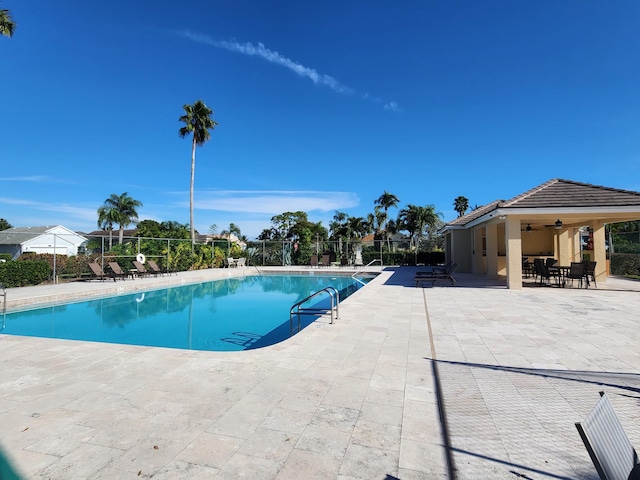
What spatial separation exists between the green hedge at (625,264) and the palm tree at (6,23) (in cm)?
2599

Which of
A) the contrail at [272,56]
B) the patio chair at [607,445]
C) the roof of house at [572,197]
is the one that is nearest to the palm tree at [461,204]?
the contrail at [272,56]

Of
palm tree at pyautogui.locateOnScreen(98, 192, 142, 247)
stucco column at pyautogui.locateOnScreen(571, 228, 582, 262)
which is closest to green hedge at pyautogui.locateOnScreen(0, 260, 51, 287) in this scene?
stucco column at pyautogui.locateOnScreen(571, 228, 582, 262)

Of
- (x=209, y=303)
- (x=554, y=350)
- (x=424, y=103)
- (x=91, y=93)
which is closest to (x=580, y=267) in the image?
(x=554, y=350)

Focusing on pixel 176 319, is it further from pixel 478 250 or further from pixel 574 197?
pixel 478 250

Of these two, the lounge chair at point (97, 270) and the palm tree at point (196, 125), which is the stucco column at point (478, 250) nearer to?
the lounge chair at point (97, 270)

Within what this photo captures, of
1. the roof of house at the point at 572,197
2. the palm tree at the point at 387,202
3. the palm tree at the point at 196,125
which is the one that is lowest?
the roof of house at the point at 572,197

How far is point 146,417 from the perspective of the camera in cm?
282

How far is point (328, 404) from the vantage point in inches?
119

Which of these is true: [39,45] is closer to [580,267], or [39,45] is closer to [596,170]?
[580,267]

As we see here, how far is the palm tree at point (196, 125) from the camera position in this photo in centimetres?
2445

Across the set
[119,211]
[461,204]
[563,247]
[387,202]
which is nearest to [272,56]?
[563,247]

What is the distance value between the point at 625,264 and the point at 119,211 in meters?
52.7

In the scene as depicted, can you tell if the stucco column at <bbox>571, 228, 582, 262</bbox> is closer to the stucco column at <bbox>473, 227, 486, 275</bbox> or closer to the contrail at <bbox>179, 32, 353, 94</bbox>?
the stucco column at <bbox>473, 227, 486, 275</bbox>

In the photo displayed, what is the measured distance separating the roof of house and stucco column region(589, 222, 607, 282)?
2.57 meters
